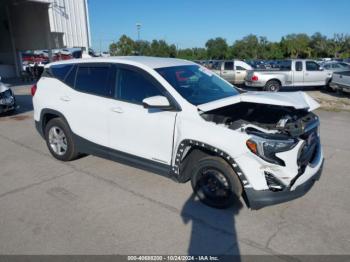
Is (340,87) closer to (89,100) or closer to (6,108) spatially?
(89,100)

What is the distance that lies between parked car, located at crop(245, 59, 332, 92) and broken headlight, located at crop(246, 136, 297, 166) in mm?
13452

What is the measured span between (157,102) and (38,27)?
1045 inches

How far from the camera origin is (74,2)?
23234mm

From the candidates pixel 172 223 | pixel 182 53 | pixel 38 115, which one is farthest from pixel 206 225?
pixel 182 53

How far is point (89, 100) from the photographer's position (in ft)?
15.7

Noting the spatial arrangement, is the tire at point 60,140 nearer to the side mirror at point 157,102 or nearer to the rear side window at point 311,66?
the side mirror at point 157,102

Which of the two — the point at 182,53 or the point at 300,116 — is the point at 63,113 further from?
the point at 182,53

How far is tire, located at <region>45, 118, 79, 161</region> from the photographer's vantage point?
5266 millimetres

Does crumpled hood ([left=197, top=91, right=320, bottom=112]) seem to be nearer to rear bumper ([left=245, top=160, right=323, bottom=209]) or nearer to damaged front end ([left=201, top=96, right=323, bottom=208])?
damaged front end ([left=201, top=96, right=323, bottom=208])

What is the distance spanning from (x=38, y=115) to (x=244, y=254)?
Answer: 438cm

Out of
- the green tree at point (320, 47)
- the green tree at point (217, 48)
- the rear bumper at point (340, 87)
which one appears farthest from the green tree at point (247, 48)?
the rear bumper at point (340, 87)

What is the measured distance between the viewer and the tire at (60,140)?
5.27 metres

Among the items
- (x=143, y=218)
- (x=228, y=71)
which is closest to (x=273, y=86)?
(x=228, y=71)

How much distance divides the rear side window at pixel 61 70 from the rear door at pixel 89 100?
4.6 inches
